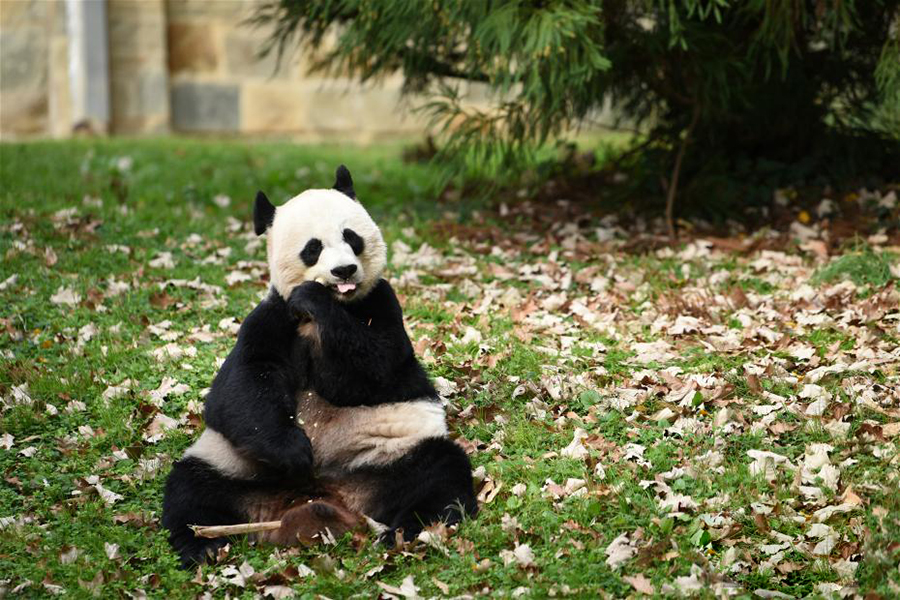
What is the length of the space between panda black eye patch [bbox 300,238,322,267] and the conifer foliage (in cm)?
326

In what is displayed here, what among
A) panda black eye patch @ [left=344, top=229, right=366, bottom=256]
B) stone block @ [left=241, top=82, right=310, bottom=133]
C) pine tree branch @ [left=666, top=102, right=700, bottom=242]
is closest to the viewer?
panda black eye patch @ [left=344, top=229, right=366, bottom=256]

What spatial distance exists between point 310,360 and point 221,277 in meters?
3.36

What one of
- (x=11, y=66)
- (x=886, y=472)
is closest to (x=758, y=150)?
(x=886, y=472)

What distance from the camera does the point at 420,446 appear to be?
14.9 feet

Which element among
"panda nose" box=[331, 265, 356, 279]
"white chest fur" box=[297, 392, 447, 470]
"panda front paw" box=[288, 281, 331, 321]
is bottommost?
"white chest fur" box=[297, 392, 447, 470]

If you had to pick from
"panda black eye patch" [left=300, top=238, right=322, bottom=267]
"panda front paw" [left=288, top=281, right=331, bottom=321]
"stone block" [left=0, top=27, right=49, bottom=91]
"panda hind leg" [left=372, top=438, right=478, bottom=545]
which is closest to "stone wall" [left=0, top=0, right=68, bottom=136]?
"stone block" [left=0, top=27, right=49, bottom=91]

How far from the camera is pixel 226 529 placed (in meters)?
4.41

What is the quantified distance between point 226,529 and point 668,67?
18.9ft

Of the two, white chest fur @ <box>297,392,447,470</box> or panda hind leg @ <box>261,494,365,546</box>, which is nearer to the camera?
panda hind leg @ <box>261,494,365,546</box>

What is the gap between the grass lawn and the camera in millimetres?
4301

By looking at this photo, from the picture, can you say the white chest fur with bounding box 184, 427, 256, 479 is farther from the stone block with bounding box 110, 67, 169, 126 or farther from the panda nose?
the stone block with bounding box 110, 67, 169, 126

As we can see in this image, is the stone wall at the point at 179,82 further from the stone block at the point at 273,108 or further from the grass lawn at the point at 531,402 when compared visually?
the grass lawn at the point at 531,402

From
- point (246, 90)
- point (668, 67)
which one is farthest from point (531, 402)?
point (246, 90)

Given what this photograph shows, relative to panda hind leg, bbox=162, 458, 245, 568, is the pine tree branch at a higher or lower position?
higher
